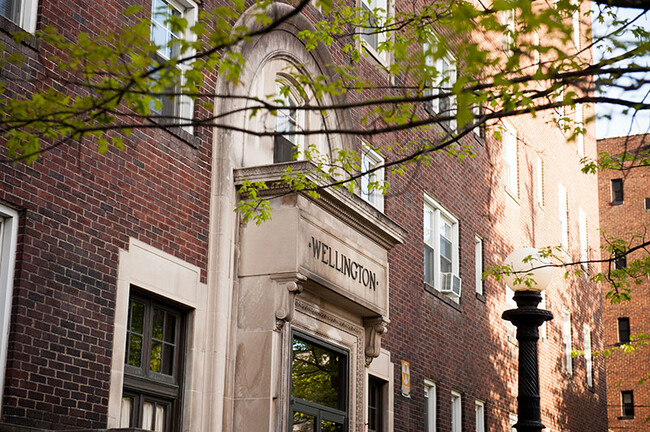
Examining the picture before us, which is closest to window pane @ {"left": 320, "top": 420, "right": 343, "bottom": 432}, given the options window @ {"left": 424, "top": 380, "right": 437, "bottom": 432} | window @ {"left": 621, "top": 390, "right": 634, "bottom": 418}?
window @ {"left": 424, "top": 380, "right": 437, "bottom": 432}

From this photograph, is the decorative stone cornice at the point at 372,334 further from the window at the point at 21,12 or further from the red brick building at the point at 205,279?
the window at the point at 21,12

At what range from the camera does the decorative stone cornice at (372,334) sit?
14148 millimetres

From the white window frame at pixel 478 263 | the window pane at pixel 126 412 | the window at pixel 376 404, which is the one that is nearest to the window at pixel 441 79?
Result: the white window frame at pixel 478 263

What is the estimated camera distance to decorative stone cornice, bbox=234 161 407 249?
11.9m

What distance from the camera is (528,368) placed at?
9.05 m

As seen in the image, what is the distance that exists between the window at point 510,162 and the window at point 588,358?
22.7ft

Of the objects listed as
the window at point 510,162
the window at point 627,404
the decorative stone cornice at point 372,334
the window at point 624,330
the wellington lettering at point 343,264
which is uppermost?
the window at point 510,162

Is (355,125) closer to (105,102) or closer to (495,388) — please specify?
(495,388)

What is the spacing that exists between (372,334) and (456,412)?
6129 millimetres

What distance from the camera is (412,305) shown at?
17750mm

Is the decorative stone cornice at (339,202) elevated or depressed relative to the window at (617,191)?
depressed

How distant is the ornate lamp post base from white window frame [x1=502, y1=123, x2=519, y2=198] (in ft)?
48.2

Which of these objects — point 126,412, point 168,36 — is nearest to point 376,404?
point 126,412

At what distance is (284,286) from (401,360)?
5.79m
